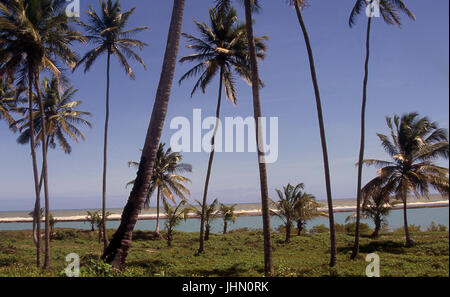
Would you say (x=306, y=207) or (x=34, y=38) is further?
(x=306, y=207)

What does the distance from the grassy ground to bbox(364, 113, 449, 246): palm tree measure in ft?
11.8

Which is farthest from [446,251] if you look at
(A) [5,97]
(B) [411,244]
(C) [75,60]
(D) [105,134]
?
(A) [5,97]

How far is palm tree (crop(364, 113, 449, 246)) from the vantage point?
17.3m

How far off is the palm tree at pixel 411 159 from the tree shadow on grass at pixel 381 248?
88 cm

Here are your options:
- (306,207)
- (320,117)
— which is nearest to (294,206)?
(306,207)

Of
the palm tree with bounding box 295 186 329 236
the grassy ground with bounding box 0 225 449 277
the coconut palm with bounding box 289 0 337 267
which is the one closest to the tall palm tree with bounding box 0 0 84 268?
the grassy ground with bounding box 0 225 449 277

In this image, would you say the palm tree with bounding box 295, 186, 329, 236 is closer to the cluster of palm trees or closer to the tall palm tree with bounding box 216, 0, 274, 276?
the cluster of palm trees

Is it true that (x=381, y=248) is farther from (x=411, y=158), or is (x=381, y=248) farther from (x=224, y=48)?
(x=224, y=48)

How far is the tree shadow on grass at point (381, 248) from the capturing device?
1712cm

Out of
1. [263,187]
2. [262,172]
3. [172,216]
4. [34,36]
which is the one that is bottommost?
[172,216]

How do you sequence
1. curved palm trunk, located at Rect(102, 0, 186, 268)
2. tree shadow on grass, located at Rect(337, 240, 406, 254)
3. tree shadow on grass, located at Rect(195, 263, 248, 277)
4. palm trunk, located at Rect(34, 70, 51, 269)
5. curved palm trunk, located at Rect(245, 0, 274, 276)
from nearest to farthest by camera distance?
curved palm trunk, located at Rect(102, 0, 186, 268) < curved palm trunk, located at Rect(245, 0, 274, 276) < tree shadow on grass, located at Rect(195, 263, 248, 277) < palm trunk, located at Rect(34, 70, 51, 269) < tree shadow on grass, located at Rect(337, 240, 406, 254)

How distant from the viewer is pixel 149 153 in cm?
757

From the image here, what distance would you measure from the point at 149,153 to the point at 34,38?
1032cm

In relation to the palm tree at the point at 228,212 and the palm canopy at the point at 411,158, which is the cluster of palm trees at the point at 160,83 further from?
the palm tree at the point at 228,212
